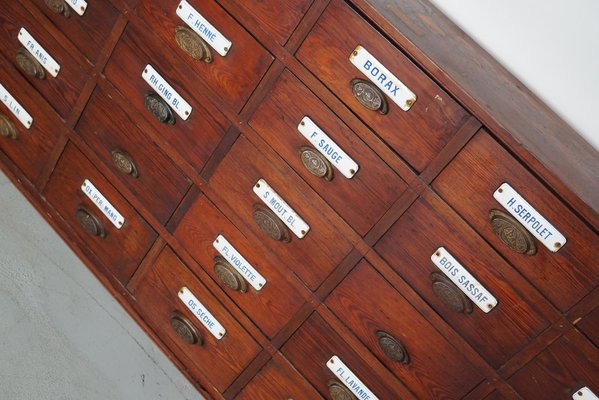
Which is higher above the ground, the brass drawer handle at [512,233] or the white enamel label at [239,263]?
the white enamel label at [239,263]

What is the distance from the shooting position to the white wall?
6.63 ft

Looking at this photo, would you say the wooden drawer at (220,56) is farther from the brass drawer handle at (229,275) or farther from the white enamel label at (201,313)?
the white enamel label at (201,313)

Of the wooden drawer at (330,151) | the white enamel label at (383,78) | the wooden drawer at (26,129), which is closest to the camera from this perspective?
the white enamel label at (383,78)

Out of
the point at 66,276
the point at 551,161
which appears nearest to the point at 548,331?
the point at 551,161

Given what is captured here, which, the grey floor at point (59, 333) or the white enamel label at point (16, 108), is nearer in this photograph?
the grey floor at point (59, 333)

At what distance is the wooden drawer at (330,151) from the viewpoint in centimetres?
180

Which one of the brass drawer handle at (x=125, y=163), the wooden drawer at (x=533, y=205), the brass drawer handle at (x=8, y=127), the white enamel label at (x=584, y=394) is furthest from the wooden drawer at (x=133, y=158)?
the white enamel label at (x=584, y=394)

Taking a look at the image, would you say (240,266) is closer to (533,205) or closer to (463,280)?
(463,280)

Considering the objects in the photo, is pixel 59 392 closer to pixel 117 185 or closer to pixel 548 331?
pixel 117 185

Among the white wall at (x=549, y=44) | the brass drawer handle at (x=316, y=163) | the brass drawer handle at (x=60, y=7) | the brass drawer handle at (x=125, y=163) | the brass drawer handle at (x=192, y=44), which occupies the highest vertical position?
the brass drawer handle at (x=60, y=7)

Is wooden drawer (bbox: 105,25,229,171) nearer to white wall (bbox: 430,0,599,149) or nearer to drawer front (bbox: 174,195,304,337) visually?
drawer front (bbox: 174,195,304,337)

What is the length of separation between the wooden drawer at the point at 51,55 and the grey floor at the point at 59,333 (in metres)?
0.41

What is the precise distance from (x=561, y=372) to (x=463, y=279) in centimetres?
29

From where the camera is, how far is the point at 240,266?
2.08 m
